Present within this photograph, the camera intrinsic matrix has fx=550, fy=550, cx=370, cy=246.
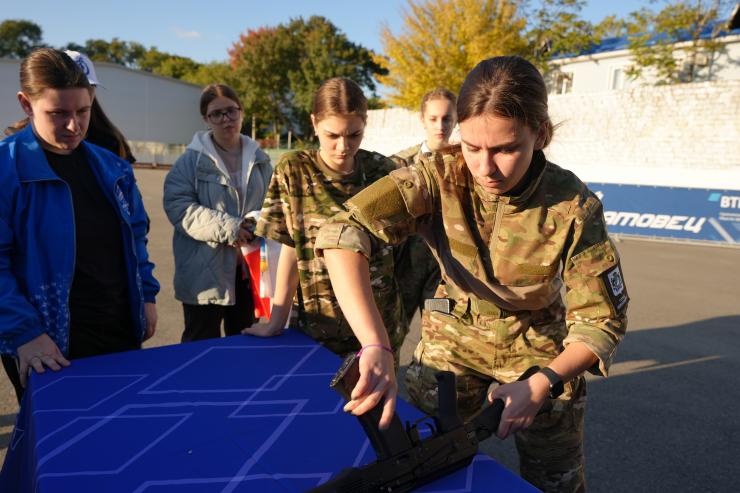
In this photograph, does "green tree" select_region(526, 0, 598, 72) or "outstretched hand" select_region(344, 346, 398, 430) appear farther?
"green tree" select_region(526, 0, 598, 72)

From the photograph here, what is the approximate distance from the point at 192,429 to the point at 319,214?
107cm

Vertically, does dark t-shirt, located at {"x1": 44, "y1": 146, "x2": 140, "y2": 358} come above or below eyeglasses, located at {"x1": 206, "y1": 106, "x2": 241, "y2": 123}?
below

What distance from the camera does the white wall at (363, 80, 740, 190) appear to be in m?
14.2

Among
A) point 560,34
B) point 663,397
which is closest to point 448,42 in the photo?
point 560,34

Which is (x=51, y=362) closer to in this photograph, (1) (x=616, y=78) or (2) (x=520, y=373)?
(2) (x=520, y=373)

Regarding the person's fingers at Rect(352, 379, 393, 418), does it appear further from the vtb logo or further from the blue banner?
the vtb logo

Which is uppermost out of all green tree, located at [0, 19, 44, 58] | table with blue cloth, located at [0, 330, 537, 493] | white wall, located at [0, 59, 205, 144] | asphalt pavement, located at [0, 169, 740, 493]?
green tree, located at [0, 19, 44, 58]

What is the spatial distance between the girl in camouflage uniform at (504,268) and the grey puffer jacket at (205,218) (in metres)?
1.71

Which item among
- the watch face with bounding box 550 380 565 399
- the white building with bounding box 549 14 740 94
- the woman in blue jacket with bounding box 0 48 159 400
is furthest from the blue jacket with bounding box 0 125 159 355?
the white building with bounding box 549 14 740 94

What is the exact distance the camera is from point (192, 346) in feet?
6.63

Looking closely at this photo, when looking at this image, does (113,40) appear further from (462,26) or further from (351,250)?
(351,250)

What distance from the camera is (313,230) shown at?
226 cm

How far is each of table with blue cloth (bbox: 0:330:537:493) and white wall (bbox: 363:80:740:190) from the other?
42.4ft

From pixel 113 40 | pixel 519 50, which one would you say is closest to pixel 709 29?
pixel 519 50
